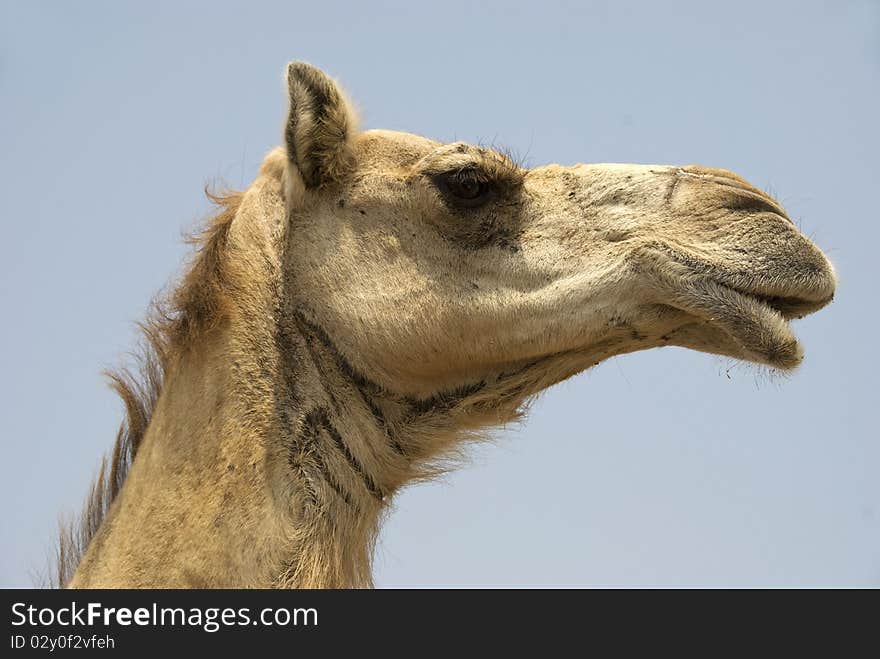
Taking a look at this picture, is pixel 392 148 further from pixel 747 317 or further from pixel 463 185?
pixel 747 317

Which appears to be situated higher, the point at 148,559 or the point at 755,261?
the point at 755,261

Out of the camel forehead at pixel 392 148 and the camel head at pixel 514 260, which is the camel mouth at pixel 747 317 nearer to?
the camel head at pixel 514 260

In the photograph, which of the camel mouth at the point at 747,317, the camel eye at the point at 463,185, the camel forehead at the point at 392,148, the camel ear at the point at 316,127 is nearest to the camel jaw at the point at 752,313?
the camel mouth at the point at 747,317

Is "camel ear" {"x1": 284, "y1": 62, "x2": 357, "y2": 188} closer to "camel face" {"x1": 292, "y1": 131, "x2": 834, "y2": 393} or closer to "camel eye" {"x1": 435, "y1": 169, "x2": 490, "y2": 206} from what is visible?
"camel face" {"x1": 292, "y1": 131, "x2": 834, "y2": 393}

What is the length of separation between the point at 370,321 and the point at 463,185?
0.86 m

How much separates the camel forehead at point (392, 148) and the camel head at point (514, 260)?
0.01m

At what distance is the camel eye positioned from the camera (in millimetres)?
6832

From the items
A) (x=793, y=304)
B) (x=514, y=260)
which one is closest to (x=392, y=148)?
(x=514, y=260)

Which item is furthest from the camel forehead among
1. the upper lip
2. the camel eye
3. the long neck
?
the upper lip

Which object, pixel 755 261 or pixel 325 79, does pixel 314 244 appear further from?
pixel 755 261

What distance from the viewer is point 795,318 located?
654 centimetres

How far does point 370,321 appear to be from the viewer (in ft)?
21.7

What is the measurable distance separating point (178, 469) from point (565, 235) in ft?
7.25

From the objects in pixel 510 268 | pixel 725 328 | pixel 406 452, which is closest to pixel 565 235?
pixel 510 268
